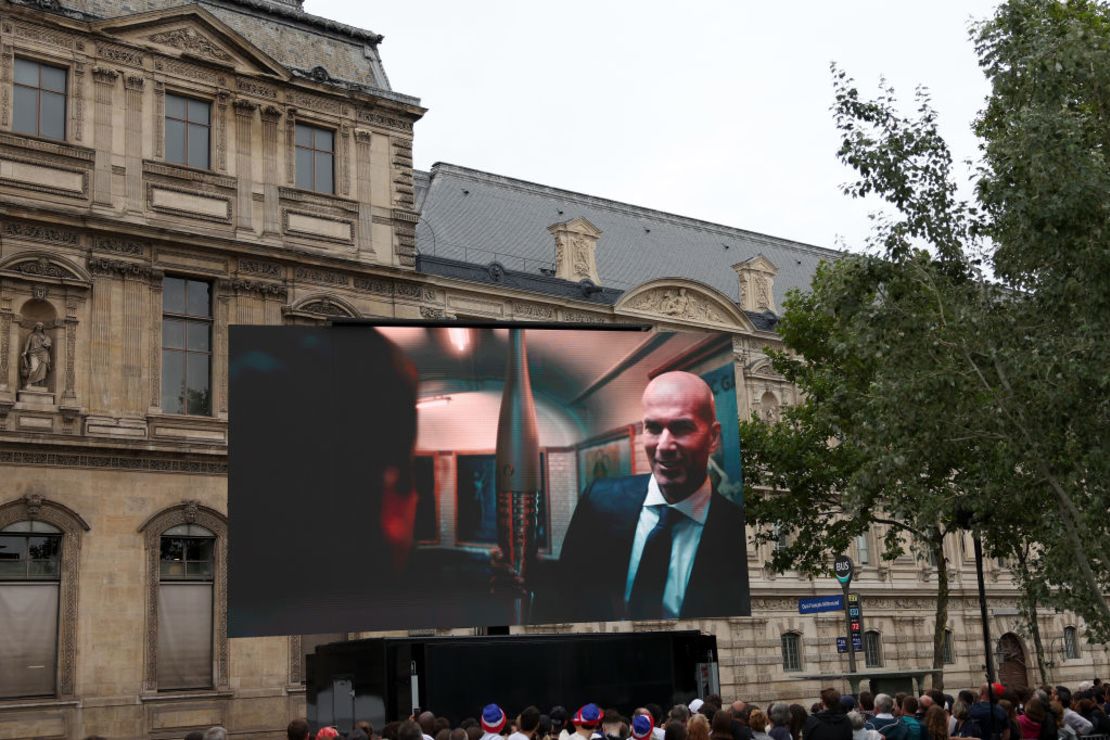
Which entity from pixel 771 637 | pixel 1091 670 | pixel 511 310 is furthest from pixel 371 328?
pixel 1091 670

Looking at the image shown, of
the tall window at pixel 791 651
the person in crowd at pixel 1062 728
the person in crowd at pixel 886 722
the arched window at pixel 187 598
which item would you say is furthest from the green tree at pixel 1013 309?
the tall window at pixel 791 651

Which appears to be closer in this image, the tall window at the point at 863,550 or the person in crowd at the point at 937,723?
the person in crowd at the point at 937,723

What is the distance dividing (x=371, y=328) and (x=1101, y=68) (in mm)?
12720

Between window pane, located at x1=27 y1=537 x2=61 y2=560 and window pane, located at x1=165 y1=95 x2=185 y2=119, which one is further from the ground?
window pane, located at x1=165 y1=95 x2=185 y2=119

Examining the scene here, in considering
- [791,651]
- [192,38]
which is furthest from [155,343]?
[791,651]

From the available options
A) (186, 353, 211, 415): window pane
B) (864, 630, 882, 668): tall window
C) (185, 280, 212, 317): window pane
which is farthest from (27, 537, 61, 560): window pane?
(864, 630, 882, 668): tall window

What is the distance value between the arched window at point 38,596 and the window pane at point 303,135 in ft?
37.4

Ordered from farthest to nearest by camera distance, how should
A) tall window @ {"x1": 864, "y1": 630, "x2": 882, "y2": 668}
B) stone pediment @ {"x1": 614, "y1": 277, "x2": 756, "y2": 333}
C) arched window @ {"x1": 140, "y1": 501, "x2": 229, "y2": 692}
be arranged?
tall window @ {"x1": 864, "y1": 630, "x2": 882, "y2": 668}
stone pediment @ {"x1": 614, "y1": 277, "x2": 756, "y2": 333}
arched window @ {"x1": 140, "y1": 501, "x2": 229, "y2": 692}

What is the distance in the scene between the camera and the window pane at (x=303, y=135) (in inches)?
1415

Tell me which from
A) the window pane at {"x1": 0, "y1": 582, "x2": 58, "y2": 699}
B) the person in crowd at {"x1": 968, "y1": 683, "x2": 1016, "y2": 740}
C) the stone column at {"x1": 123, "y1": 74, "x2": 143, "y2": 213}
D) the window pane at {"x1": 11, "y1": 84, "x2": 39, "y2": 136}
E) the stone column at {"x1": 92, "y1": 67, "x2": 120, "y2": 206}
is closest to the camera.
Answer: the person in crowd at {"x1": 968, "y1": 683, "x2": 1016, "y2": 740}

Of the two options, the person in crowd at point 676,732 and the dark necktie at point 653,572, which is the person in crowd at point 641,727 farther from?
the dark necktie at point 653,572

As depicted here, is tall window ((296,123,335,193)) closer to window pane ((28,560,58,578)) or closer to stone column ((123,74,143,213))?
stone column ((123,74,143,213))

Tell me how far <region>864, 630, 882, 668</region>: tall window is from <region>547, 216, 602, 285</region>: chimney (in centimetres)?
1659

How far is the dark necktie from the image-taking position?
83.0 feet
